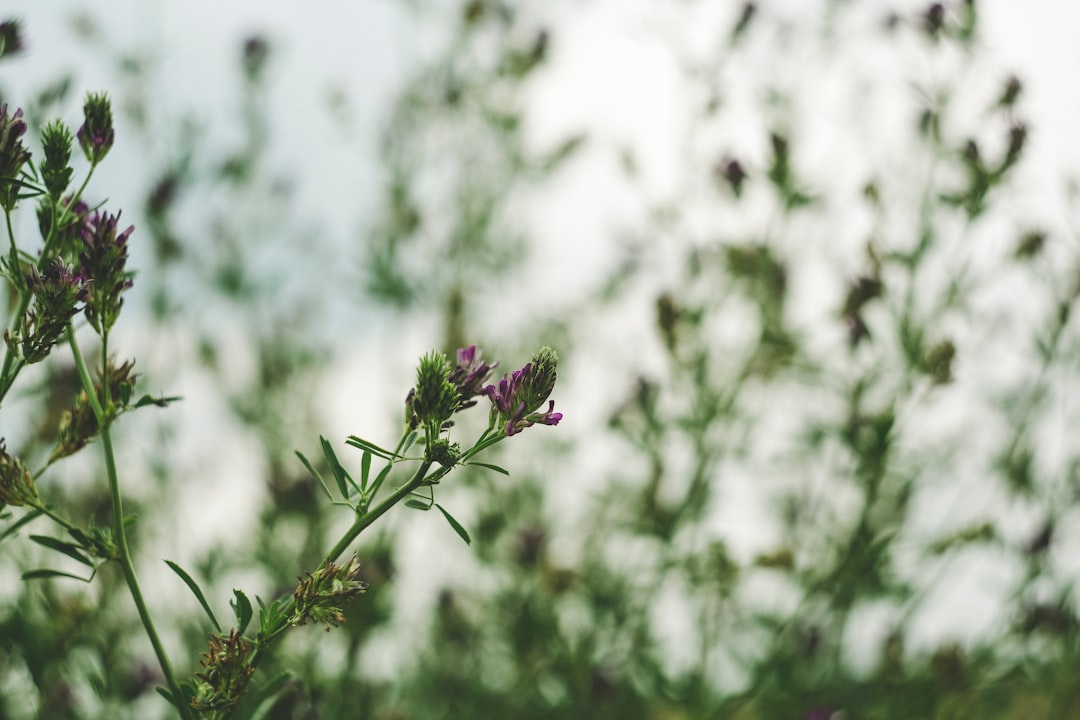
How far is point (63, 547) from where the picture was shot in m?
0.95

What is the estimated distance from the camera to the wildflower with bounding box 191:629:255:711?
2.95 ft

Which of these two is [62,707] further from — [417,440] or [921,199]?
[921,199]

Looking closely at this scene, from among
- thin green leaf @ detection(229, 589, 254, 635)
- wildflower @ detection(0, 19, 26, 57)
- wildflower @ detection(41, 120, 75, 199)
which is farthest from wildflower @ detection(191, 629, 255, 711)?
wildflower @ detection(0, 19, 26, 57)

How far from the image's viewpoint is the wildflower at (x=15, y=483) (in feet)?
3.02

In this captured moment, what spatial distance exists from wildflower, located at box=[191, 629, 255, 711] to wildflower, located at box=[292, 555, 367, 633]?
0.06 meters

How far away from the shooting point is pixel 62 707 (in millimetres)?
2027

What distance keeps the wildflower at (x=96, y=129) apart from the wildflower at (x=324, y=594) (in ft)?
1.73

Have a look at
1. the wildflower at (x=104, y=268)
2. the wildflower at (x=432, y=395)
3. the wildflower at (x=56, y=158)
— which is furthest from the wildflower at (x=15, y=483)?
the wildflower at (x=432, y=395)

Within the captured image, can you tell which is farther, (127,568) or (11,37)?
(11,37)

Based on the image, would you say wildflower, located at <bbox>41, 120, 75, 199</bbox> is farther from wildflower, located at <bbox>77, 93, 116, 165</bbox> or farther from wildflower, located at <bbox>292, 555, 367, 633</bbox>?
wildflower, located at <bbox>292, 555, 367, 633</bbox>

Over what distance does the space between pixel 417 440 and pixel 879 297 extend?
1.76 metres

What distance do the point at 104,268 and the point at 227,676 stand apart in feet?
1.39

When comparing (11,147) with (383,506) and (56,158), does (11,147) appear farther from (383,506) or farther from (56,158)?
(383,506)

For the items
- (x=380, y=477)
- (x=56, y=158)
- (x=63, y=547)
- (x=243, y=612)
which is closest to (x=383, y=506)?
(x=380, y=477)
